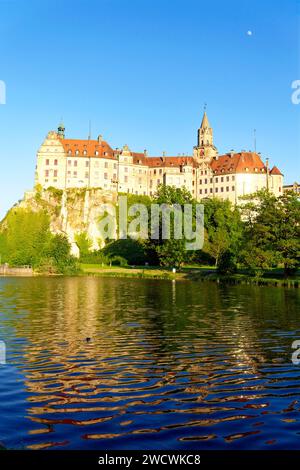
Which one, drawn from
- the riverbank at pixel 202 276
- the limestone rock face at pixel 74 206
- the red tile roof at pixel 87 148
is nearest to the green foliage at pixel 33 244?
the limestone rock face at pixel 74 206

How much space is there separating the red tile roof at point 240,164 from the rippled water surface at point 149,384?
116m

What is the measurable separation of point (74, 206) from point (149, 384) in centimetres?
11924

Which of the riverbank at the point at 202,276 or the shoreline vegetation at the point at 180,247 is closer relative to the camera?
the riverbank at the point at 202,276

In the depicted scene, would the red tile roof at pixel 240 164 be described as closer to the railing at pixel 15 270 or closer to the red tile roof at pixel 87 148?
the red tile roof at pixel 87 148

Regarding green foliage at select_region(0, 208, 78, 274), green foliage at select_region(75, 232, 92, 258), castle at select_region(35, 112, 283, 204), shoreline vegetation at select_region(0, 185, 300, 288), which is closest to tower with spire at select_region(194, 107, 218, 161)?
castle at select_region(35, 112, 283, 204)

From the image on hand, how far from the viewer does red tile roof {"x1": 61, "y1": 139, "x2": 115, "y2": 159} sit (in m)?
137

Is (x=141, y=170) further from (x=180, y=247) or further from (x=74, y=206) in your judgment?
(x=180, y=247)

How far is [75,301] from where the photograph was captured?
4081 centimetres

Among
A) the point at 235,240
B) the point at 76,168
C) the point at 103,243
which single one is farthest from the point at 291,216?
the point at 76,168

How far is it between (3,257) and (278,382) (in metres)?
102

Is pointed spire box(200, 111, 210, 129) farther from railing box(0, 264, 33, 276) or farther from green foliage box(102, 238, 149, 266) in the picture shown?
railing box(0, 264, 33, 276)

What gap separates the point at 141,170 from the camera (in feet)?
476

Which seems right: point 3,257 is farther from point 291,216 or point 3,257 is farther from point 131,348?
point 131,348

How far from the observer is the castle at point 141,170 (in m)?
136
